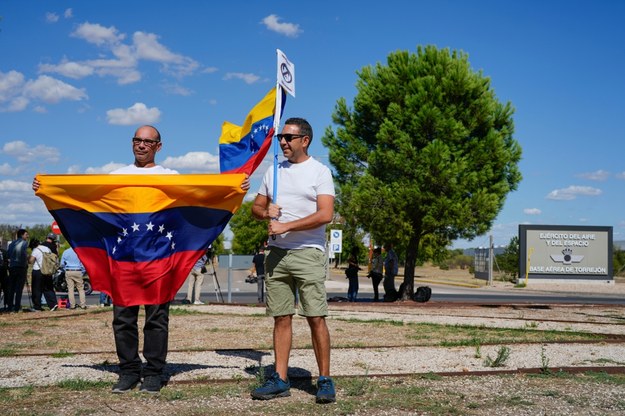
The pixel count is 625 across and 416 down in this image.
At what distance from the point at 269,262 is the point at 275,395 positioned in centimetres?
102

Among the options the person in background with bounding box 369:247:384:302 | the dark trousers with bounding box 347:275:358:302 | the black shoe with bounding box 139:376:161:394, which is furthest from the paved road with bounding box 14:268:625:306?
→ the black shoe with bounding box 139:376:161:394

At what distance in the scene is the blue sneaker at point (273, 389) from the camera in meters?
5.28

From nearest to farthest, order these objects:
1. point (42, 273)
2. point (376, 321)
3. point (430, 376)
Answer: point (430, 376), point (376, 321), point (42, 273)

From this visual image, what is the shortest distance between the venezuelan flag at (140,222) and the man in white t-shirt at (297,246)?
0.77 m

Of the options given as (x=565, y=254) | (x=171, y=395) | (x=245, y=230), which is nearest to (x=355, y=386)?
(x=171, y=395)

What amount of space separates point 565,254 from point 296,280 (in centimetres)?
3752

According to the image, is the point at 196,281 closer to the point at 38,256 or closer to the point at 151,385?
the point at 38,256

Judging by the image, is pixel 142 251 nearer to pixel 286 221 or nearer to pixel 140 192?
pixel 140 192

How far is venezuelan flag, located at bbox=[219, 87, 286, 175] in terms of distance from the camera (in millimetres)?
10742

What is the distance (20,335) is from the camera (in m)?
10.1

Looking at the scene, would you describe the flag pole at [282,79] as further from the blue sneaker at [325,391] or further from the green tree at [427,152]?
the green tree at [427,152]

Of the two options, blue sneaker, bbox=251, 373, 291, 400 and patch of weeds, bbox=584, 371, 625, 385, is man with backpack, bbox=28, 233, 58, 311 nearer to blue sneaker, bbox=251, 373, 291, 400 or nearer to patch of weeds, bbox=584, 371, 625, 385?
blue sneaker, bbox=251, 373, 291, 400

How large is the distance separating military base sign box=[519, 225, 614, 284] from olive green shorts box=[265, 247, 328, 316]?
36046 millimetres

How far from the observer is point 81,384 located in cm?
566
